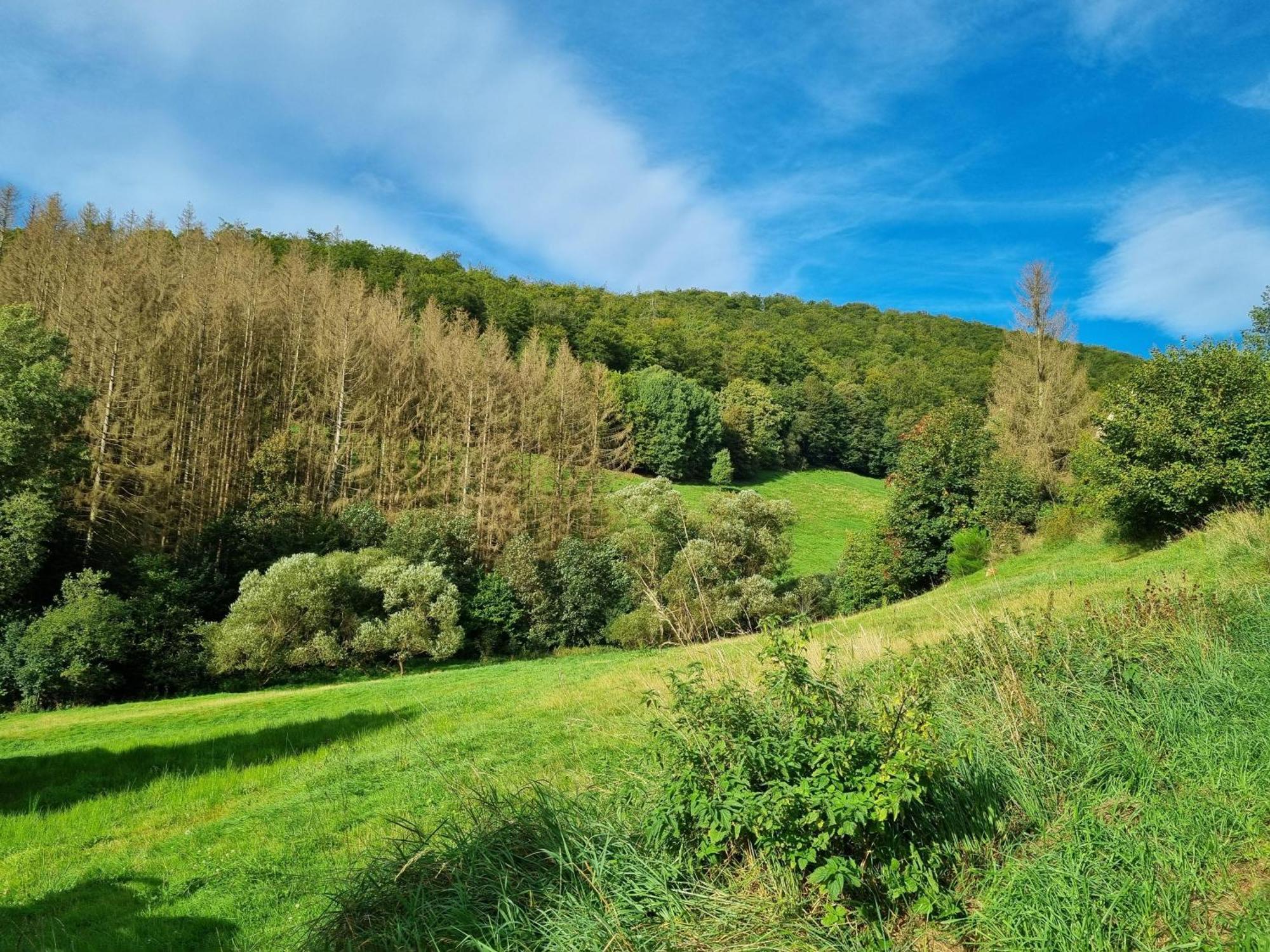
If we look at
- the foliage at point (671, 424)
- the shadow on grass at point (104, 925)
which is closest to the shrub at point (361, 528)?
the shadow on grass at point (104, 925)

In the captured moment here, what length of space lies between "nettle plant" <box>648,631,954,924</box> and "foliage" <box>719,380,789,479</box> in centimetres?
5918

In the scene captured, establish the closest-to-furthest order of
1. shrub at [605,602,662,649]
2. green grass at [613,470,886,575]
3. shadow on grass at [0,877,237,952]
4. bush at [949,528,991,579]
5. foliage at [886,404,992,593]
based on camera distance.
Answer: shadow on grass at [0,877,237,952] < bush at [949,528,991,579] < shrub at [605,602,662,649] < foliage at [886,404,992,593] < green grass at [613,470,886,575]

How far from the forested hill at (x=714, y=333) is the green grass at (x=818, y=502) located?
38.1 feet

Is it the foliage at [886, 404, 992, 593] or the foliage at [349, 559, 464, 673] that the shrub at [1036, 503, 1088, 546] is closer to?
the foliage at [886, 404, 992, 593]

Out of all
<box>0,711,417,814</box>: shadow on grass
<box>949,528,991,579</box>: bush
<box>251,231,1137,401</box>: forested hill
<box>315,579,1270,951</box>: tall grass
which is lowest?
<box>0,711,417,814</box>: shadow on grass

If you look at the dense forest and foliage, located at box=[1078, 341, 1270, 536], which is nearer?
foliage, located at box=[1078, 341, 1270, 536]

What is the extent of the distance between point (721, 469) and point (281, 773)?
49813 millimetres

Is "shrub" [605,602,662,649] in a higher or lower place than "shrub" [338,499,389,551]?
lower

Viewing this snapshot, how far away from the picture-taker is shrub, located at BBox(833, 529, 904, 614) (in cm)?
2895

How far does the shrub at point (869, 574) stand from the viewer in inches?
1140

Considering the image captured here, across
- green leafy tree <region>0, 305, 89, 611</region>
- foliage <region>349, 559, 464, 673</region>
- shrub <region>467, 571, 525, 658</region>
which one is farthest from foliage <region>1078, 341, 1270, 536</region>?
green leafy tree <region>0, 305, 89, 611</region>

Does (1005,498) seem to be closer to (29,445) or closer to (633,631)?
(633,631)

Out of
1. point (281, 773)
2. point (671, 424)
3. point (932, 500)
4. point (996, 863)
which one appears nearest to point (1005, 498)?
point (932, 500)

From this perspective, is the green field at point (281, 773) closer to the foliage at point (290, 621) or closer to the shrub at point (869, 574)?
the foliage at point (290, 621)
